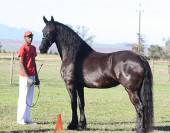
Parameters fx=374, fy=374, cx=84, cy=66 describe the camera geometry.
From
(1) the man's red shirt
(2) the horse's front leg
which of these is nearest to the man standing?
(1) the man's red shirt

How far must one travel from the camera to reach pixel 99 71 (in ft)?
27.5

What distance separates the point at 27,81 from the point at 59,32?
4.72 ft

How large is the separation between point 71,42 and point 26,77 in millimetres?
1411

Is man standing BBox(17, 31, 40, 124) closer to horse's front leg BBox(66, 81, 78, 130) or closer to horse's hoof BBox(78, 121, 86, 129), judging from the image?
horse's front leg BBox(66, 81, 78, 130)

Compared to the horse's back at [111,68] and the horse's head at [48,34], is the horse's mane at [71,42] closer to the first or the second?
the horse's head at [48,34]

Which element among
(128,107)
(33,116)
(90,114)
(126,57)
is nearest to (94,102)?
(128,107)

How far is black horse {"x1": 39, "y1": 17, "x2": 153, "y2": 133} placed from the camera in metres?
7.87

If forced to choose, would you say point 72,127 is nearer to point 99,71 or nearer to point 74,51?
point 99,71

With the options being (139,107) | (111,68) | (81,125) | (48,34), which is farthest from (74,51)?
(139,107)

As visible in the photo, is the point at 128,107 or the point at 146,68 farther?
the point at 128,107

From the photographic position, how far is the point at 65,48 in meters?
8.88

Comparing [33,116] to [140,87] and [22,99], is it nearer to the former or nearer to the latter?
[22,99]

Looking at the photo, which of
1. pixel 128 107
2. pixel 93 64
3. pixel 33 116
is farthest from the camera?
pixel 128 107

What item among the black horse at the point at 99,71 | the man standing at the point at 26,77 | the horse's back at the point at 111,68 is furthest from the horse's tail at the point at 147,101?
the man standing at the point at 26,77
